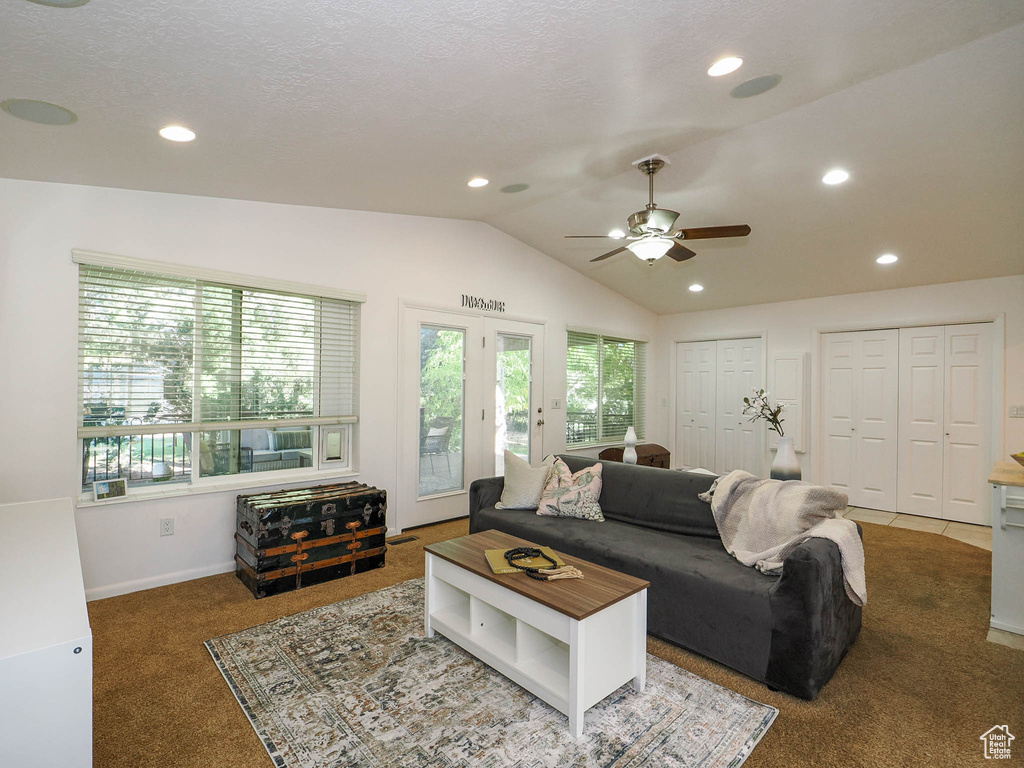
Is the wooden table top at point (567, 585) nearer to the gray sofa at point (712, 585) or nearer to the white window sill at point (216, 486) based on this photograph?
the gray sofa at point (712, 585)

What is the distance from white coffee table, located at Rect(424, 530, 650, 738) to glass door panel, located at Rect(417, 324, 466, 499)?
6.71ft

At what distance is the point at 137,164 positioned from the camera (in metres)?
2.67

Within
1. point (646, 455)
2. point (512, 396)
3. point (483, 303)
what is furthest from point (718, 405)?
point (483, 303)

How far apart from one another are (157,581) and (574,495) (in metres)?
2.71

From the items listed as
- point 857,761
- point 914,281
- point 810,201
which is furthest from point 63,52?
point 914,281

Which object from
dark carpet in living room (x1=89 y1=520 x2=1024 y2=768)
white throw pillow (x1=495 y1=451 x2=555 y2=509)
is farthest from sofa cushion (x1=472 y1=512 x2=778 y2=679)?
white throw pillow (x1=495 y1=451 x2=555 y2=509)

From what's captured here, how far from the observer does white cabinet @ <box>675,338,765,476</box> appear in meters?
6.15

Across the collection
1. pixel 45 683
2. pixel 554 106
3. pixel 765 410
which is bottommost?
pixel 45 683

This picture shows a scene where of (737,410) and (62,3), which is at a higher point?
(62,3)

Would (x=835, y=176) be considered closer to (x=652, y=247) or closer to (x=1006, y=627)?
(x=652, y=247)

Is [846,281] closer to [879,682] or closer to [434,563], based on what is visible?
[879,682]

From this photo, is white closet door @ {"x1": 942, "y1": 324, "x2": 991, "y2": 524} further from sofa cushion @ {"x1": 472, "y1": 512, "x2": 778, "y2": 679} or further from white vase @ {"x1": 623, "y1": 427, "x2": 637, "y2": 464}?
sofa cushion @ {"x1": 472, "y1": 512, "x2": 778, "y2": 679}

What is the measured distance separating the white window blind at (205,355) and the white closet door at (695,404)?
4551 mm

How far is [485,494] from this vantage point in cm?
377
